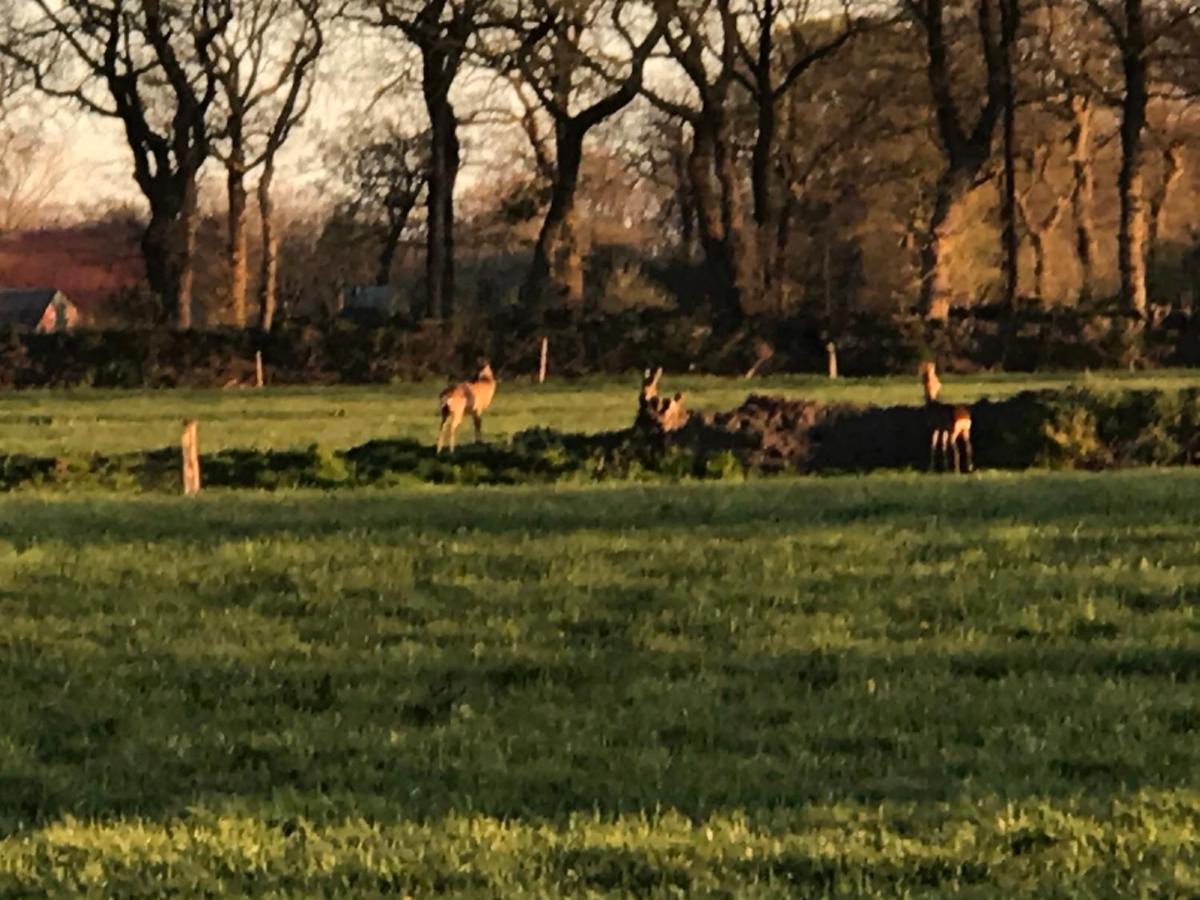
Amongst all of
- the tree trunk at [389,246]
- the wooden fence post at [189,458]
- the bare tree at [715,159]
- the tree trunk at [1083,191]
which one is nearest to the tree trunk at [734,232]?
the bare tree at [715,159]

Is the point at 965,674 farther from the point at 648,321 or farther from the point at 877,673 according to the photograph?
the point at 648,321

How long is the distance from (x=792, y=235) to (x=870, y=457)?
4276 centimetres

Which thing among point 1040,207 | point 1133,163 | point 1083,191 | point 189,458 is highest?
point 1083,191

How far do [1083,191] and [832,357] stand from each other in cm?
1973

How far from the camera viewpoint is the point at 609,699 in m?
8.25

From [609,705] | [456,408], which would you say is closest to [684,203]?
[456,408]

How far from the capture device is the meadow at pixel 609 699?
19.0ft

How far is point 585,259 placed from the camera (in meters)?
69.2

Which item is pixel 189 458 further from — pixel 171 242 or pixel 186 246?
pixel 171 242

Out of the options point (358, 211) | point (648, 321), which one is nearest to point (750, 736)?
point (648, 321)

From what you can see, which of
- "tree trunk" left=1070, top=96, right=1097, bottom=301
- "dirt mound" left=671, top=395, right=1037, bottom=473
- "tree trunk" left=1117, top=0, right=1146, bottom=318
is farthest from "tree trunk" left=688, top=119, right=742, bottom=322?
"dirt mound" left=671, top=395, right=1037, bottom=473

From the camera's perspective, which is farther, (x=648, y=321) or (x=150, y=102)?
(x=150, y=102)

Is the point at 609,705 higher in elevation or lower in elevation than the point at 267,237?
lower

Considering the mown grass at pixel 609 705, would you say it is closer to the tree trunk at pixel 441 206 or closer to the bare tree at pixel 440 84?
the bare tree at pixel 440 84
